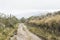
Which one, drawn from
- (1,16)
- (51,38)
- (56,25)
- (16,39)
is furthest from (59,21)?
(1,16)

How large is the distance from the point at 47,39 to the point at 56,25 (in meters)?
6.46

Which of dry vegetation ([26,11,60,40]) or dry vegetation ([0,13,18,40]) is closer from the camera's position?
dry vegetation ([26,11,60,40])

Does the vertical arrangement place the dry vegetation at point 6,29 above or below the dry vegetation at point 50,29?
below

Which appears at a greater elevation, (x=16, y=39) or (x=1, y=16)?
(x=16, y=39)

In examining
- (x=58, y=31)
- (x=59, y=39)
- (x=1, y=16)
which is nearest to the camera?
(x=59, y=39)

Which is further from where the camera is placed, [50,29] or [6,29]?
[6,29]

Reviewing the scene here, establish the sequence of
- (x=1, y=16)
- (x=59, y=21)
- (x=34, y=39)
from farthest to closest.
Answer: (x=1, y=16) → (x=59, y=21) → (x=34, y=39)

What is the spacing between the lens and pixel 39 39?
31.9 m

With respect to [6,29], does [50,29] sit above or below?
above

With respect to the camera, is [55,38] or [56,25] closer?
[55,38]

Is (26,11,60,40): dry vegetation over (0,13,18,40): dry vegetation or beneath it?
over

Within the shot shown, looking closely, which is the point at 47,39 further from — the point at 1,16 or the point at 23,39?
the point at 1,16

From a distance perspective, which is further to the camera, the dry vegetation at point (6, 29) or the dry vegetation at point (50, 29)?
the dry vegetation at point (6, 29)

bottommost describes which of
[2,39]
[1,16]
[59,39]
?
[1,16]
